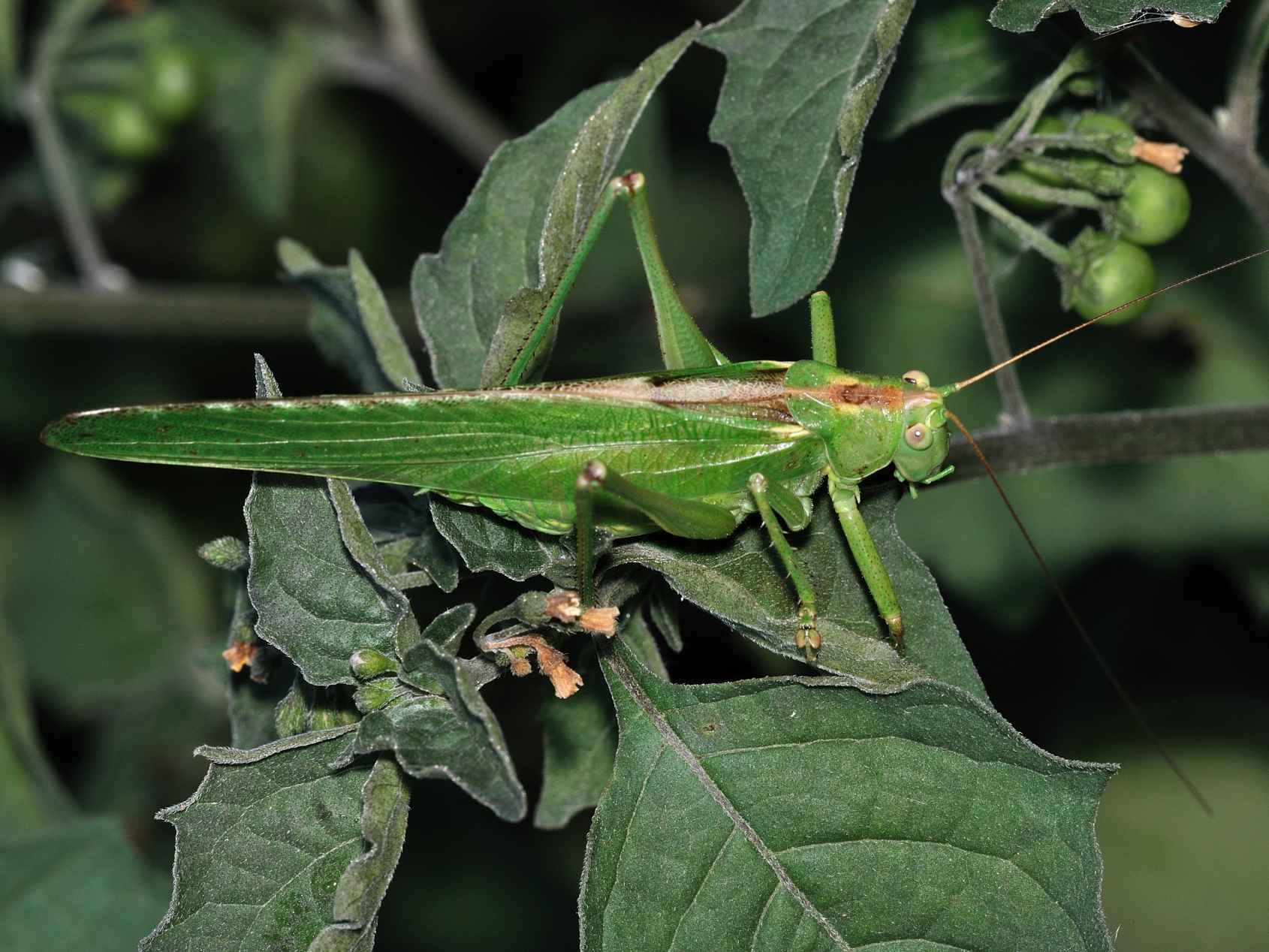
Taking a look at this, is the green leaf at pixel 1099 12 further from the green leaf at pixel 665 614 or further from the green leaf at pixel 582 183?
the green leaf at pixel 665 614

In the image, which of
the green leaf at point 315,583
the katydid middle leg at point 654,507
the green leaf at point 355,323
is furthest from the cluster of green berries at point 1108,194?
the green leaf at point 315,583

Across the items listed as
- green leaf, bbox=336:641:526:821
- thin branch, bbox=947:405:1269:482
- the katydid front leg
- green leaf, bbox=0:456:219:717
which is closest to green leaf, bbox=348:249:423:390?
green leaf, bbox=336:641:526:821

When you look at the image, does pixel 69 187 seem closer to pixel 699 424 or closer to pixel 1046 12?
pixel 699 424

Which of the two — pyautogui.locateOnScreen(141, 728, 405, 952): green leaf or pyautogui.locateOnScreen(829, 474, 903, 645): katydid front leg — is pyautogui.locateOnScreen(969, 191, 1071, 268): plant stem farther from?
pyautogui.locateOnScreen(141, 728, 405, 952): green leaf

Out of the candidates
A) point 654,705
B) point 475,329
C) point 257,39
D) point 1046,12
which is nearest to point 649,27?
point 257,39

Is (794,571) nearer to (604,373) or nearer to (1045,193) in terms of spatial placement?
(1045,193)

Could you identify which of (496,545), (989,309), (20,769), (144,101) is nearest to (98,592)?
(20,769)
